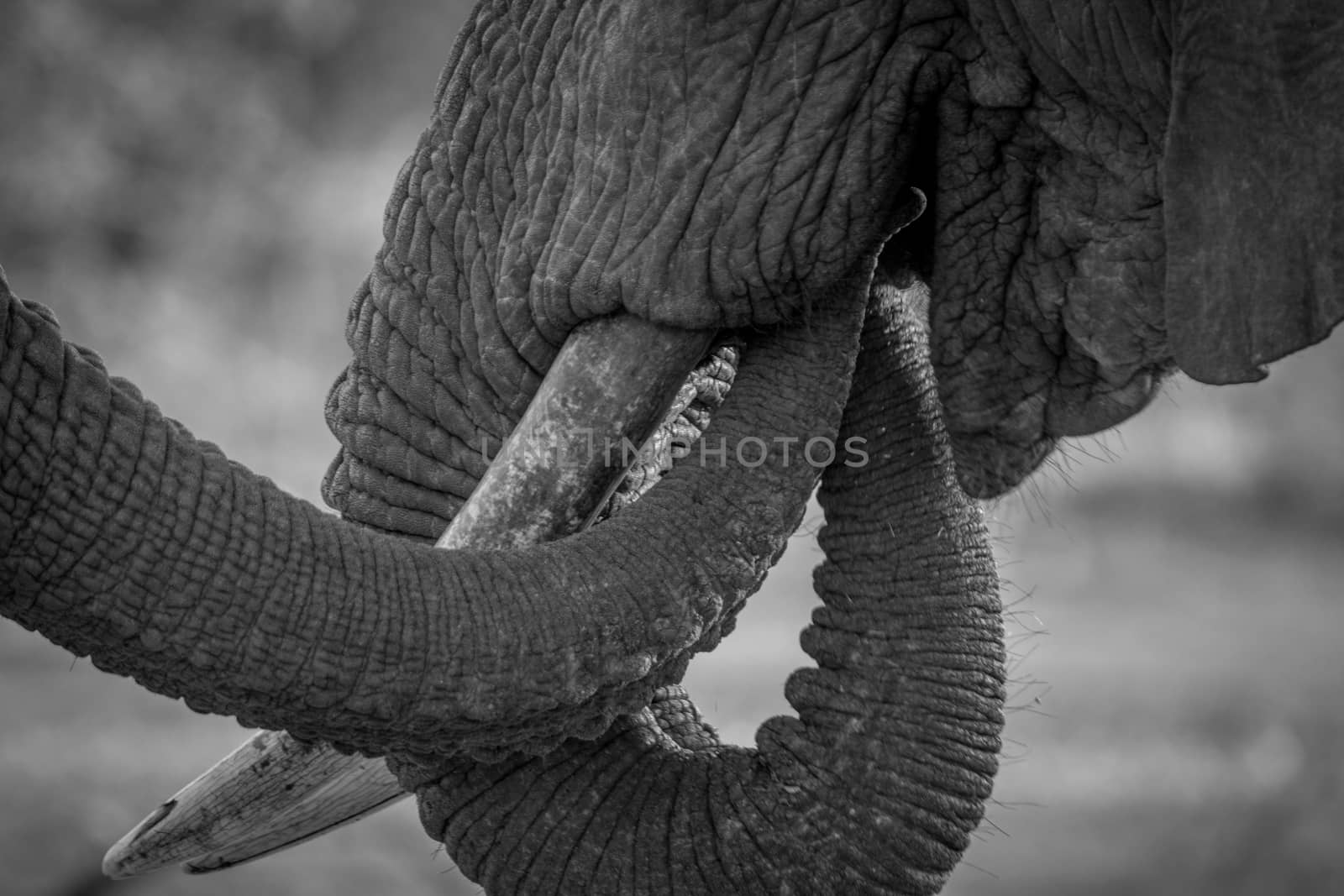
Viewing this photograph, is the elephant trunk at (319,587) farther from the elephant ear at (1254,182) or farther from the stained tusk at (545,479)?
the elephant ear at (1254,182)

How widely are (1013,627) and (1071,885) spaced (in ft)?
3.66

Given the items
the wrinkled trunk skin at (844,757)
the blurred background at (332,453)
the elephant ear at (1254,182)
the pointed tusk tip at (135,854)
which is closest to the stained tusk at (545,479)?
the pointed tusk tip at (135,854)

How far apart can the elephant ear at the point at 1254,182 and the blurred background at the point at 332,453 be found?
107 inches

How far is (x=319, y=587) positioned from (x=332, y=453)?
436 centimetres

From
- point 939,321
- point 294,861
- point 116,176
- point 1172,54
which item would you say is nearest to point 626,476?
point 939,321

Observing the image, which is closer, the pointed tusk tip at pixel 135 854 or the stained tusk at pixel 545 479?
the stained tusk at pixel 545 479

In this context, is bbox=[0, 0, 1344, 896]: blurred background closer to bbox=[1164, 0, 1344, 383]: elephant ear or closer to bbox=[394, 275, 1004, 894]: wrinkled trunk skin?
bbox=[394, 275, 1004, 894]: wrinkled trunk skin

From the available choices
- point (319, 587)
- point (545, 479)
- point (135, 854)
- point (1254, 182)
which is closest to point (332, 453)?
point (135, 854)

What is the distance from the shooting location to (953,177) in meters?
1.83

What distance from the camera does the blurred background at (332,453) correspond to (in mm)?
4730

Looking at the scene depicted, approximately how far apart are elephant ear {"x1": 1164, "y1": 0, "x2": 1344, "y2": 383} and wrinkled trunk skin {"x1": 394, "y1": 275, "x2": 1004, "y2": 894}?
440 mm

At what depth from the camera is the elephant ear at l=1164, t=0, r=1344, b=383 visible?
1559 millimetres

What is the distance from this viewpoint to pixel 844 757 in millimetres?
1857

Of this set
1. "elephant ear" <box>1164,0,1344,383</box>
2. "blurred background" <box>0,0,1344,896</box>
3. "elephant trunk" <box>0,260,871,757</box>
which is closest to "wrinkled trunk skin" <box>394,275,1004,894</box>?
"elephant trunk" <box>0,260,871,757</box>
